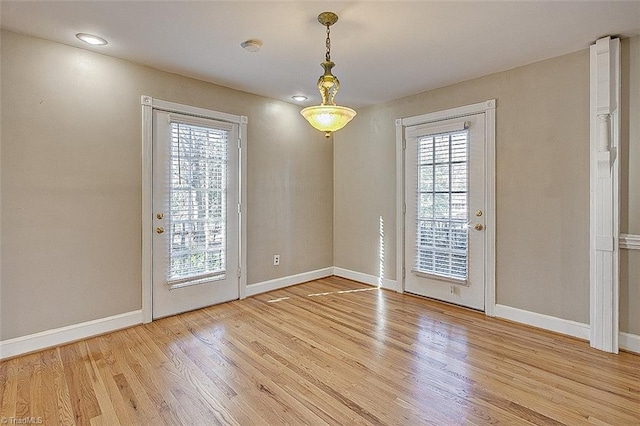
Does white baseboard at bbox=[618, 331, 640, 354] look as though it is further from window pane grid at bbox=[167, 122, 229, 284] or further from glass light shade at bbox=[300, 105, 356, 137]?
window pane grid at bbox=[167, 122, 229, 284]

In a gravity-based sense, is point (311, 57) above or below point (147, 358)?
above

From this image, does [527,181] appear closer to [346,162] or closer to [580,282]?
[580,282]

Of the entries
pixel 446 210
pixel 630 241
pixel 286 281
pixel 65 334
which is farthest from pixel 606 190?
pixel 65 334

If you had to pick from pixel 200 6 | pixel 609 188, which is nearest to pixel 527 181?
pixel 609 188

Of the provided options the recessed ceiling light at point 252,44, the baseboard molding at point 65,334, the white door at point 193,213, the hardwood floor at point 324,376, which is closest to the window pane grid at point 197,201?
the white door at point 193,213

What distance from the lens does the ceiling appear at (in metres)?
2.26

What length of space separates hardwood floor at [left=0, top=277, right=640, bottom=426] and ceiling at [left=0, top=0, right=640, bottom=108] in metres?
2.51

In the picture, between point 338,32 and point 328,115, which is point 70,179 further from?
point 338,32

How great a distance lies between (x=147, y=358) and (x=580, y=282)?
366cm

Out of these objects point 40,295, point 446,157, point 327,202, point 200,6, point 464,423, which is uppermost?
point 200,6

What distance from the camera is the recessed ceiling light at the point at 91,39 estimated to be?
8.68 ft

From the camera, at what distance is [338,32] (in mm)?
2596

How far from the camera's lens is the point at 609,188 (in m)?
2.69

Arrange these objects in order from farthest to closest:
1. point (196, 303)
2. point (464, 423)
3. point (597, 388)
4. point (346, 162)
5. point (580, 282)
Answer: point (346, 162), point (196, 303), point (580, 282), point (597, 388), point (464, 423)
